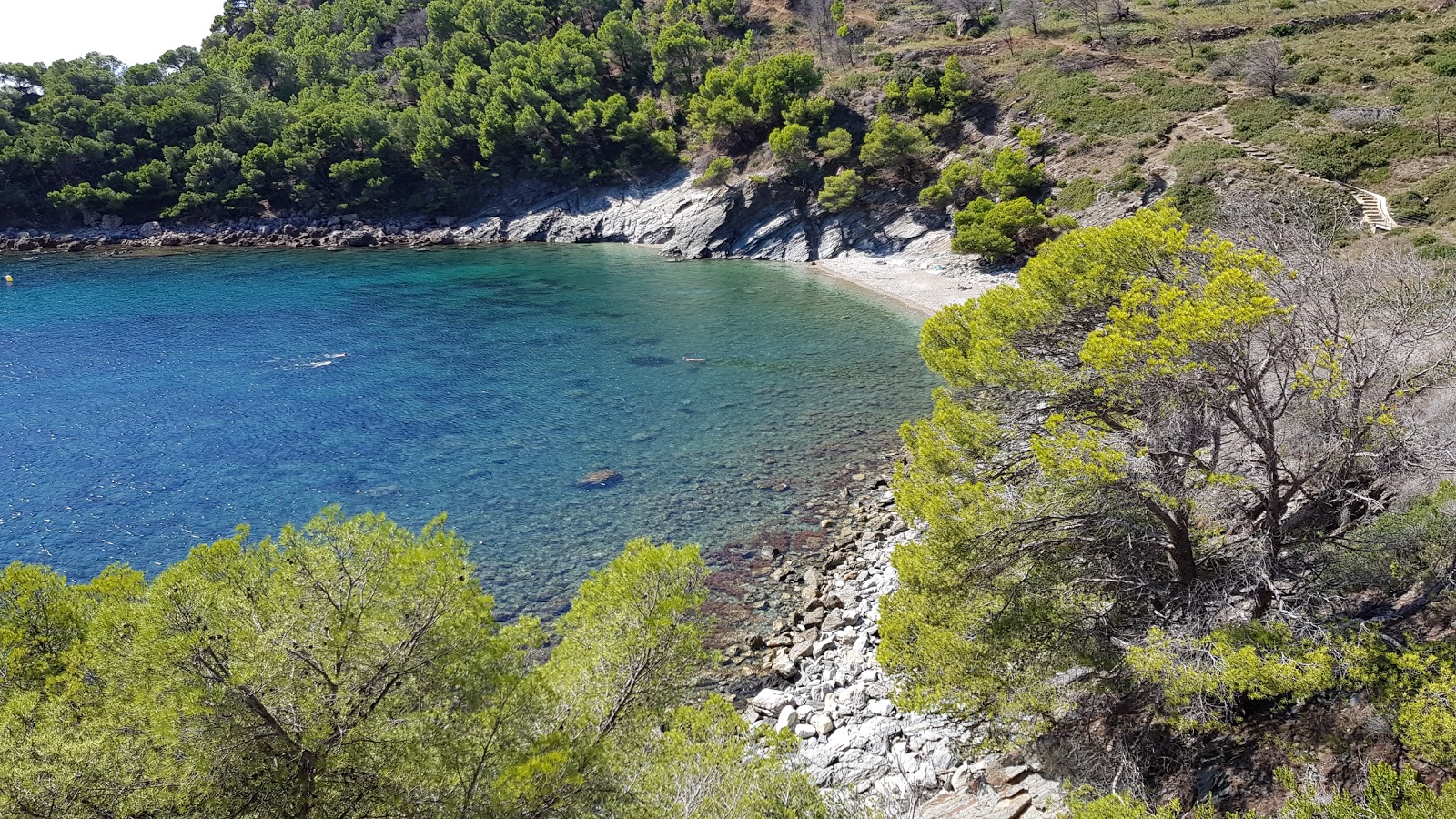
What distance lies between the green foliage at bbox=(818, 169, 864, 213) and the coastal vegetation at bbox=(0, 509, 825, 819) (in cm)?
6072

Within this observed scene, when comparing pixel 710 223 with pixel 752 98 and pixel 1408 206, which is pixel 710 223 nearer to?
pixel 752 98

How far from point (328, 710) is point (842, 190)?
6348 centimetres

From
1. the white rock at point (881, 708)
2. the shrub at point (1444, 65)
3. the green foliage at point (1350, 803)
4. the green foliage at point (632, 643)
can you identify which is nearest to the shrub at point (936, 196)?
the shrub at point (1444, 65)

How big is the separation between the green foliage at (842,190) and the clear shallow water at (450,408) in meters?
10.3

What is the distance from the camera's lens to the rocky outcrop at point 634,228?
214 ft

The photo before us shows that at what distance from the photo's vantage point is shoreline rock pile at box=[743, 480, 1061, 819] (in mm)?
11812

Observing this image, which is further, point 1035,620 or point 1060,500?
point 1060,500

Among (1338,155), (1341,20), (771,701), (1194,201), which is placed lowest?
(771,701)

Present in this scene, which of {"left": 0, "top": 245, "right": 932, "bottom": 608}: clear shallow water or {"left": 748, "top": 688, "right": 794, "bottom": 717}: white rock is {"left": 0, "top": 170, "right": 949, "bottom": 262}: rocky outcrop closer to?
{"left": 0, "top": 245, "right": 932, "bottom": 608}: clear shallow water

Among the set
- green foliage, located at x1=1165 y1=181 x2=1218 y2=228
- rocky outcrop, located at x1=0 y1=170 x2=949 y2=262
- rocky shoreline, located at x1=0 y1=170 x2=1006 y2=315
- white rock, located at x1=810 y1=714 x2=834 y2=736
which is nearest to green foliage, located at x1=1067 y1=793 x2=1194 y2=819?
white rock, located at x1=810 y1=714 x2=834 y2=736

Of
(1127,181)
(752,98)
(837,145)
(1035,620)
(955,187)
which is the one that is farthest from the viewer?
(752,98)

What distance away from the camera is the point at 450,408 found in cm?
3497

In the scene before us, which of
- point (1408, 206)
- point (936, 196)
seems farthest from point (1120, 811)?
point (936, 196)

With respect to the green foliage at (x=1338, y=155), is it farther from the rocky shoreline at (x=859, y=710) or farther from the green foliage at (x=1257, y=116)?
the rocky shoreline at (x=859, y=710)
